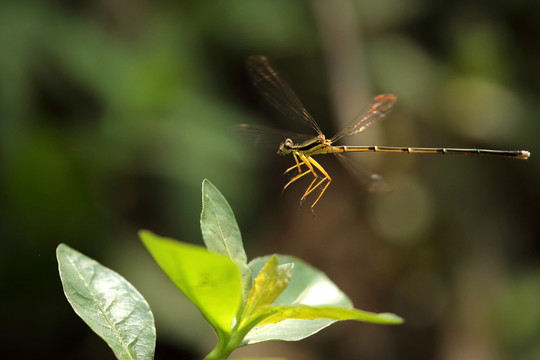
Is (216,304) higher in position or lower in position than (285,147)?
lower

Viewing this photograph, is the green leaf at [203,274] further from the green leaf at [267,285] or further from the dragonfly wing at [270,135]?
the dragonfly wing at [270,135]

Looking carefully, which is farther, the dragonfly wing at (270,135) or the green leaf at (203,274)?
the dragonfly wing at (270,135)

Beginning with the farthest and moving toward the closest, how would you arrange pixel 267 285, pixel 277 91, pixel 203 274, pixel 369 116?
pixel 369 116
pixel 277 91
pixel 267 285
pixel 203 274

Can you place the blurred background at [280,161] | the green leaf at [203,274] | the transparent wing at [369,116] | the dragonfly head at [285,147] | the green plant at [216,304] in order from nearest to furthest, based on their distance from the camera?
the green leaf at [203,274] < the green plant at [216,304] < the dragonfly head at [285,147] < the transparent wing at [369,116] < the blurred background at [280,161]

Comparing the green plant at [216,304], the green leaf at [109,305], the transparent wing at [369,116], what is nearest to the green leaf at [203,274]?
the green plant at [216,304]

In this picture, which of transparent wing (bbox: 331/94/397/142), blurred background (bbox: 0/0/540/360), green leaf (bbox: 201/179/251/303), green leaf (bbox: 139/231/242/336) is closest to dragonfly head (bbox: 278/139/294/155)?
transparent wing (bbox: 331/94/397/142)

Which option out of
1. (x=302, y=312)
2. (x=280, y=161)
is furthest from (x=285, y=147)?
(x=280, y=161)

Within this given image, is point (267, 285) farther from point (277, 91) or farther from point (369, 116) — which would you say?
point (369, 116)

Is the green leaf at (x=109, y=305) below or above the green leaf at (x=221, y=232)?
below
